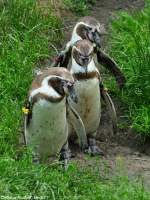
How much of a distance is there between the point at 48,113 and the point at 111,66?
1.57 metres

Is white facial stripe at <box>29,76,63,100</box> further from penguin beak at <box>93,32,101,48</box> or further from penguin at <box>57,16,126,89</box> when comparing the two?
penguin beak at <box>93,32,101,48</box>

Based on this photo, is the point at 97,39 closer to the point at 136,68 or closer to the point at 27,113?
the point at 136,68

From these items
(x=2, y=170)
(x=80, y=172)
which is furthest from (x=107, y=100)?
(x=2, y=170)

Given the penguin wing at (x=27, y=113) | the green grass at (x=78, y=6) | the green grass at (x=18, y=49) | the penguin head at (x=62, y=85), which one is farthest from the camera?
the green grass at (x=78, y=6)

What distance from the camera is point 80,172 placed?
597 cm

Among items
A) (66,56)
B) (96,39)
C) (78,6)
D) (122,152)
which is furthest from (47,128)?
(78,6)

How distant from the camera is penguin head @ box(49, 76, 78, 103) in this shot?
6.18 metres

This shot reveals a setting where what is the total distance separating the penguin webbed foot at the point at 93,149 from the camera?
23.7 feet

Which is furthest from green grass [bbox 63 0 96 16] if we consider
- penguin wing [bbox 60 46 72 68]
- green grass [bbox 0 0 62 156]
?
penguin wing [bbox 60 46 72 68]

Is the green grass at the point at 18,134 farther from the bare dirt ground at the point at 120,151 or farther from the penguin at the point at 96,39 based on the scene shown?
the penguin at the point at 96,39

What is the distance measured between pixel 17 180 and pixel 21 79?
2139 mm

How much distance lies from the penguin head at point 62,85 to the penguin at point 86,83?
71 centimetres

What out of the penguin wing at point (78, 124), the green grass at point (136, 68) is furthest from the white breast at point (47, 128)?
the green grass at point (136, 68)

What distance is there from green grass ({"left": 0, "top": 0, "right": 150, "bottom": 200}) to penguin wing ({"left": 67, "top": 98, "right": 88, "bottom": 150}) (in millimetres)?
421
